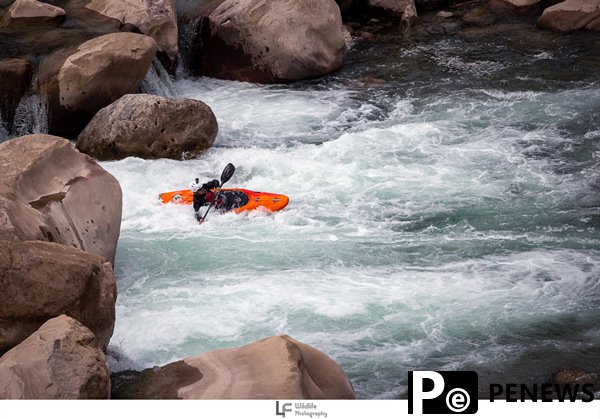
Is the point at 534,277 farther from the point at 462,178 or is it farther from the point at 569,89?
the point at 569,89

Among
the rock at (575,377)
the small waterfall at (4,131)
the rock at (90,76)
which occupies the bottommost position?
the small waterfall at (4,131)

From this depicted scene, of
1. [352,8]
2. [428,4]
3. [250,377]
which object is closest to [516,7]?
[428,4]

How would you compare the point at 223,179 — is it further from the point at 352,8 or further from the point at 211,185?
the point at 352,8

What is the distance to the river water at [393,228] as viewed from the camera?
7898 millimetres

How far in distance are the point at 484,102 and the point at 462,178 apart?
252 cm

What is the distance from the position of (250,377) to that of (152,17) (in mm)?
8686

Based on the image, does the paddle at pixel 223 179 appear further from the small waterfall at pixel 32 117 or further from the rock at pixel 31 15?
the rock at pixel 31 15

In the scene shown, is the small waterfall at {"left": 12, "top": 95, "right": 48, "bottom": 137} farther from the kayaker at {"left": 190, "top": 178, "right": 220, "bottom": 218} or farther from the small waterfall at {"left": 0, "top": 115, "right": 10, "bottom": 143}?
the kayaker at {"left": 190, "top": 178, "right": 220, "bottom": 218}

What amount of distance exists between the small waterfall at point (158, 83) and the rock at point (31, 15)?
1.54m

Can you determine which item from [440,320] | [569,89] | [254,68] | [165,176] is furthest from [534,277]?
[254,68]

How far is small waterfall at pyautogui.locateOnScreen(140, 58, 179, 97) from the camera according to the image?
1337 cm

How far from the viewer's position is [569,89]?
1355cm

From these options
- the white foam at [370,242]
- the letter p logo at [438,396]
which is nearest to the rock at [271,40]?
the white foam at [370,242]

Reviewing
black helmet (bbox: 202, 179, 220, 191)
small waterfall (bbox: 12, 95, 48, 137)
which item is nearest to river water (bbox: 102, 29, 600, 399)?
black helmet (bbox: 202, 179, 220, 191)
